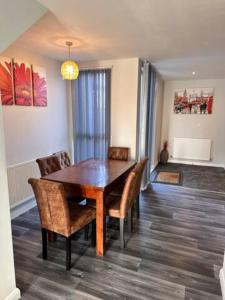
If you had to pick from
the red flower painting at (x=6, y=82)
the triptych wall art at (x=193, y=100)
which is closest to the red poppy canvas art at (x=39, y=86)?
the red flower painting at (x=6, y=82)

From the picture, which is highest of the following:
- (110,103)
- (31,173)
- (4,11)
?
(4,11)

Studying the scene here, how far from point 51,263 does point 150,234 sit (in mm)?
1257

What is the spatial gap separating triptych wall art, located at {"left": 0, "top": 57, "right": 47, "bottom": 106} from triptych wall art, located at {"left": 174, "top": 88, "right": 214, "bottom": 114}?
163 inches

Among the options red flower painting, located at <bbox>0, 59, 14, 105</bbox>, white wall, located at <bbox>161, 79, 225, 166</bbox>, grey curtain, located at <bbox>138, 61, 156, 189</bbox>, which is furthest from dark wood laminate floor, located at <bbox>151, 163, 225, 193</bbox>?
red flower painting, located at <bbox>0, 59, 14, 105</bbox>

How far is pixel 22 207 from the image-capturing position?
3.29m

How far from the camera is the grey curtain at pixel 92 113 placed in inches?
156

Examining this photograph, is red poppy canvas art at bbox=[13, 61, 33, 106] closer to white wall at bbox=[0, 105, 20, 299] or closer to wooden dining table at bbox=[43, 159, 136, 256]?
wooden dining table at bbox=[43, 159, 136, 256]

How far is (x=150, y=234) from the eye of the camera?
273 cm

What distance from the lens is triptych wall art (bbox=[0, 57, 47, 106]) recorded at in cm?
284

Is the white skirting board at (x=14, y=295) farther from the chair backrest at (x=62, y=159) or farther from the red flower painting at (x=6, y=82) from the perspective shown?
the red flower painting at (x=6, y=82)

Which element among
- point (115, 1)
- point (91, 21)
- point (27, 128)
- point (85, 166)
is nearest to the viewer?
point (115, 1)

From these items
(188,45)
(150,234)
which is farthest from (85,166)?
(188,45)

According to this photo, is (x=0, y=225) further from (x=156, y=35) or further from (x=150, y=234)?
(x=156, y=35)

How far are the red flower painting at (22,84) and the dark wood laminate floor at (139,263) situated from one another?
68.7 inches
